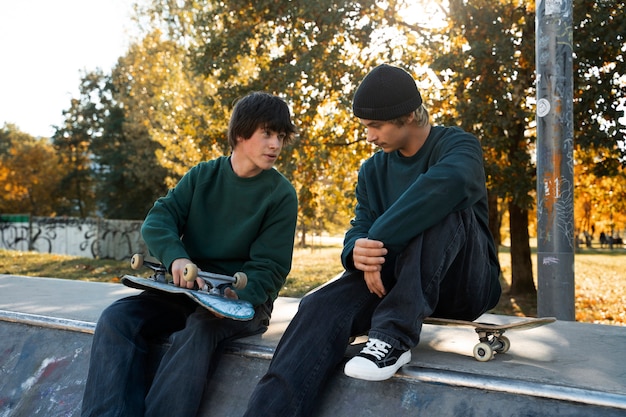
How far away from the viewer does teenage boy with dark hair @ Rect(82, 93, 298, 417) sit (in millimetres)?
2646

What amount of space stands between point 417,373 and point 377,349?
232 millimetres

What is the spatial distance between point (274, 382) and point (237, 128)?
1.46m

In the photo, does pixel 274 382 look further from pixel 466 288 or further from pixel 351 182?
pixel 351 182

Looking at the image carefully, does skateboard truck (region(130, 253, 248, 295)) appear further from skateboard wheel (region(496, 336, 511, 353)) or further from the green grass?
the green grass

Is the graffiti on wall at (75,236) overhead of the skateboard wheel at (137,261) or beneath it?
beneath

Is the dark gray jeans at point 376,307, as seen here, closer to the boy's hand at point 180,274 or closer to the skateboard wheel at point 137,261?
the boy's hand at point 180,274

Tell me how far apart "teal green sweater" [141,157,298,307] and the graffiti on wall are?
18.1 m

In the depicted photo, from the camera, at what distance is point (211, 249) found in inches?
124

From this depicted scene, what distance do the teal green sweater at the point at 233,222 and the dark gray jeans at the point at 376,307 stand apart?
0.53 m

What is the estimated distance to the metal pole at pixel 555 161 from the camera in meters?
4.33

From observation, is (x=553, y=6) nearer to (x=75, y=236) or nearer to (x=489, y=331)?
(x=489, y=331)

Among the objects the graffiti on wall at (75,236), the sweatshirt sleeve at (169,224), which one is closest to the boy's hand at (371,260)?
the sweatshirt sleeve at (169,224)

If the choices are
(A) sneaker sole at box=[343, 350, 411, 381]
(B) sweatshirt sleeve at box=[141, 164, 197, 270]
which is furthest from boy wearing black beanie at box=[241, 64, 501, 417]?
(B) sweatshirt sleeve at box=[141, 164, 197, 270]

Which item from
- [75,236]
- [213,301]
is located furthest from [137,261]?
[75,236]
